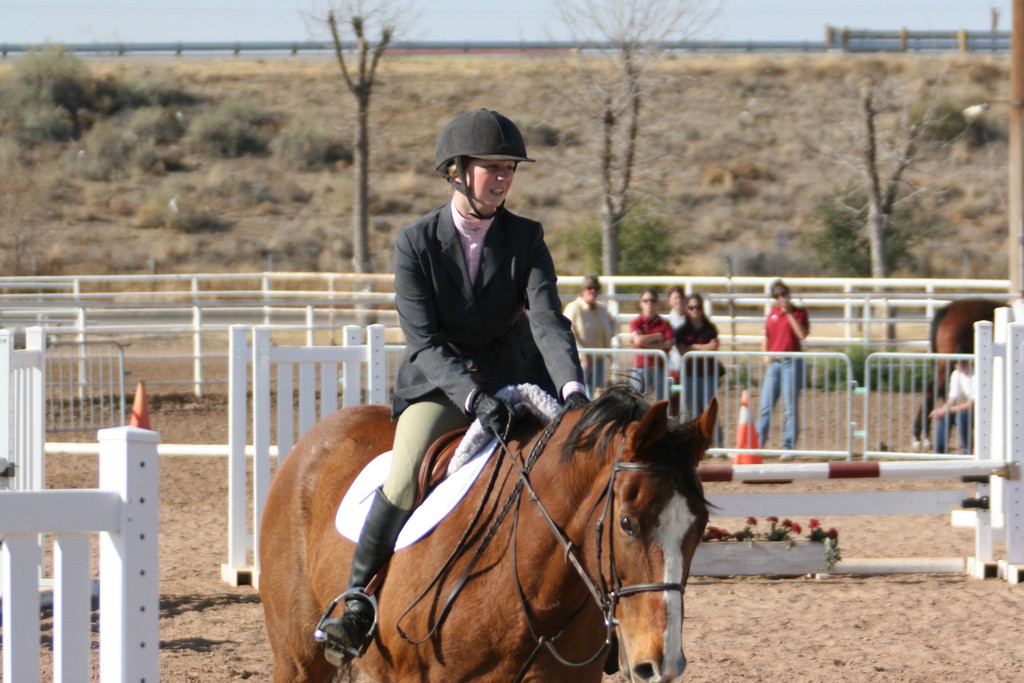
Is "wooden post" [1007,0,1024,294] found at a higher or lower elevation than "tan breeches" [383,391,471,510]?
higher

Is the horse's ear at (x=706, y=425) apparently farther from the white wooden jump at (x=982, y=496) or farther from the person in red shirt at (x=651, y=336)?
the person in red shirt at (x=651, y=336)

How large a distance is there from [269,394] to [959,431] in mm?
7170

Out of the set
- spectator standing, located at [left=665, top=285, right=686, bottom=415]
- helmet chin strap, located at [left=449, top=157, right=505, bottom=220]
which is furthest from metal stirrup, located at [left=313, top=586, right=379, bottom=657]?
spectator standing, located at [left=665, top=285, right=686, bottom=415]

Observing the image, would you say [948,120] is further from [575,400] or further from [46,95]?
[575,400]

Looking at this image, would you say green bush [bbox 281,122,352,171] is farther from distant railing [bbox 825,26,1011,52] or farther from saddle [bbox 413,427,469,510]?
saddle [bbox 413,427,469,510]

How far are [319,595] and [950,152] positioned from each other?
151 feet

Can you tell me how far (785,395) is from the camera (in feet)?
41.2

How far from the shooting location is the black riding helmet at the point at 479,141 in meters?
3.66

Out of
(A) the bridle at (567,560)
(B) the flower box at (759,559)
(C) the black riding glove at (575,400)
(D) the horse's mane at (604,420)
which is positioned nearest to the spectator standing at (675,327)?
(B) the flower box at (759,559)

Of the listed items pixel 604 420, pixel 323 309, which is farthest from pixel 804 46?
pixel 604 420

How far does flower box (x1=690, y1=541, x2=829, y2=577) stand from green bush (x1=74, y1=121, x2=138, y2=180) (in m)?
41.9

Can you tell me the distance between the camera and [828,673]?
19.6 ft

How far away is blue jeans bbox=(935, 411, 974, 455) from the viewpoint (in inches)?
463

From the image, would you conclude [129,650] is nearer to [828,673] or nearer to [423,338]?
[423,338]
